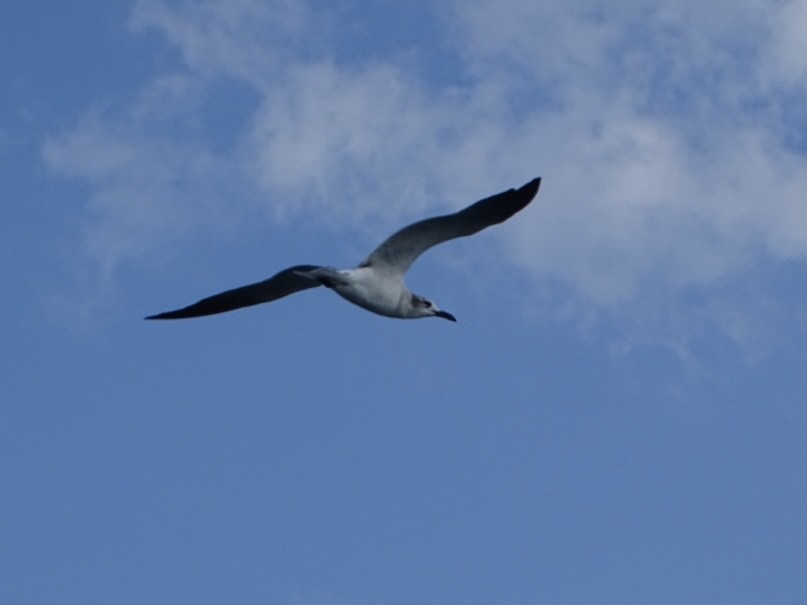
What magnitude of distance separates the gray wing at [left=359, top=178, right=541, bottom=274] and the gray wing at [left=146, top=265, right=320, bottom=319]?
4.74 ft

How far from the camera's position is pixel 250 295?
1056 inches

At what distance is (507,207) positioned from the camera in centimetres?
2495

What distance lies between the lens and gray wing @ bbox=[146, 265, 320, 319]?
2616 cm

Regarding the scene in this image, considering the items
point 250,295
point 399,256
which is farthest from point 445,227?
point 250,295

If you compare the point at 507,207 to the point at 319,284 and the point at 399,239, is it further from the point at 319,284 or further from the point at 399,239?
the point at 319,284

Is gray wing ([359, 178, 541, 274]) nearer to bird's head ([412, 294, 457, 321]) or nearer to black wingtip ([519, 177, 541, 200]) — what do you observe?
black wingtip ([519, 177, 541, 200])

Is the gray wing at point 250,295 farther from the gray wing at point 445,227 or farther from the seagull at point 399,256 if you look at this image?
the gray wing at point 445,227

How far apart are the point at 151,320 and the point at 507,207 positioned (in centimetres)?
631

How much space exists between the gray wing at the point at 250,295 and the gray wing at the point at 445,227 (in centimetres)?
→ 145

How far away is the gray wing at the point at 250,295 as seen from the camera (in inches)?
1030

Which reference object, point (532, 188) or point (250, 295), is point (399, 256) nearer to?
point (532, 188)

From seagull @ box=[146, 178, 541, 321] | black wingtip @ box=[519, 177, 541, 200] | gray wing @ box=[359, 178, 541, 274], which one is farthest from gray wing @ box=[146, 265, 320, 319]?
black wingtip @ box=[519, 177, 541, 200]

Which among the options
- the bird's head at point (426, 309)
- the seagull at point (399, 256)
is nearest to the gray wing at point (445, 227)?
the seagull at point (399, 256)

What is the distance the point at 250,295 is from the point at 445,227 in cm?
388
